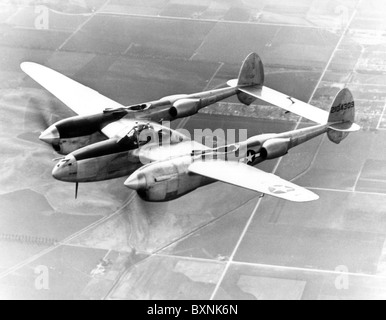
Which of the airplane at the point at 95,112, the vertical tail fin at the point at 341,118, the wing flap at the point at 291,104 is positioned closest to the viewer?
the airplane at the point at 95,112

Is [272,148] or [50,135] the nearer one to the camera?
[272,148]

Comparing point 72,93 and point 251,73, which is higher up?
point 251,73

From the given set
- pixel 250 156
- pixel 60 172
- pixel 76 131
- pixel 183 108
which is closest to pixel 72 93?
pixel 76 131

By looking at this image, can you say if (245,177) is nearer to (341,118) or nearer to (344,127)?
(344,127)

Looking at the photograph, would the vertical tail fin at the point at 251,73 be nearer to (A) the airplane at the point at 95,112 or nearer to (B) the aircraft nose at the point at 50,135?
(A) the airplane at the point at 95,112

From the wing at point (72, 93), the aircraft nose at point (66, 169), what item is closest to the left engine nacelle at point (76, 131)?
the wing at point (72, 93)

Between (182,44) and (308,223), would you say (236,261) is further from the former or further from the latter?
(182,44)

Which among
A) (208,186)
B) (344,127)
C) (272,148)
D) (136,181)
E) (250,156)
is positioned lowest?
(208,186)
